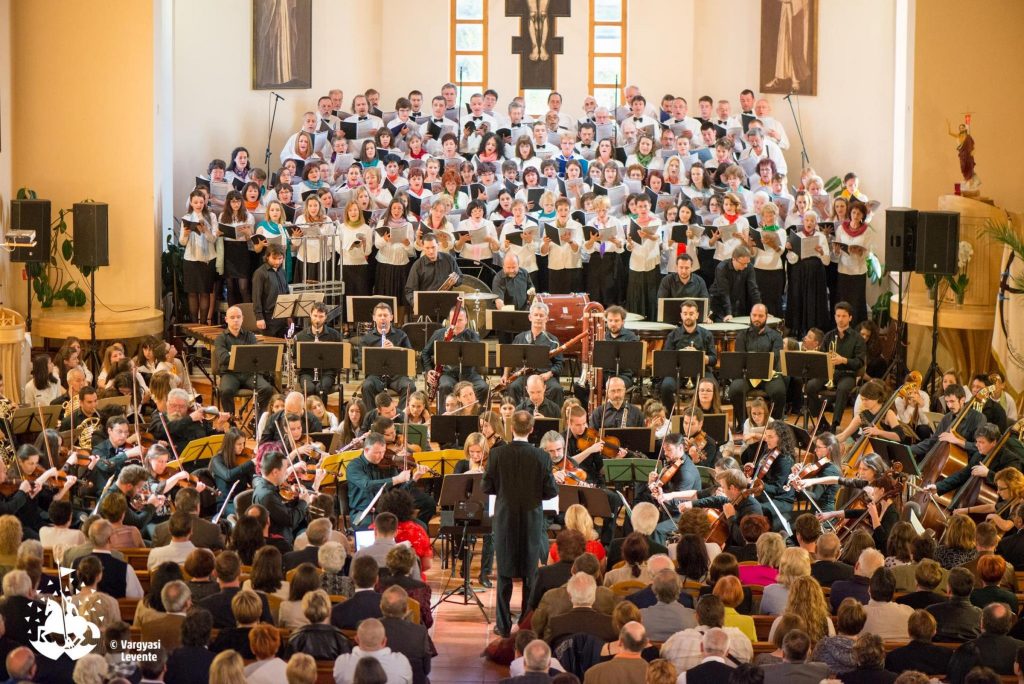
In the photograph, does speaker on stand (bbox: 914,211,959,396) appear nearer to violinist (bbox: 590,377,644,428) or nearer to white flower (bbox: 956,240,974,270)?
white flower (bbox: 956,240,974,270)

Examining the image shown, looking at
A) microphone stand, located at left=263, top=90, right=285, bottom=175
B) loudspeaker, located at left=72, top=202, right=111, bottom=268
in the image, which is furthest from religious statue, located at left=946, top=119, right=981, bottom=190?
microphone stand, located at left=263, top=90, right=285, bottom=175

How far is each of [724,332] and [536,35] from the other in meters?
7.60

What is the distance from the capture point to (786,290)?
1561 cm

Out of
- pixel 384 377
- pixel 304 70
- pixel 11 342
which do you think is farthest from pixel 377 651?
pixel 304 70

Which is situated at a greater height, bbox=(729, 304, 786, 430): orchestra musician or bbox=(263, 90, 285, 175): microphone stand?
bbox=(263, 90, 285, 175): microphone stand

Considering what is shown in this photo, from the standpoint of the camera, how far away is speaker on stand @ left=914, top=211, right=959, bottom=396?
13.0m

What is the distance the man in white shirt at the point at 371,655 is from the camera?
6.30m

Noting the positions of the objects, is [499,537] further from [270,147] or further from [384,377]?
[270,147]

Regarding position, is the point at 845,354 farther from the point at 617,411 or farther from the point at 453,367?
the point at 453,367

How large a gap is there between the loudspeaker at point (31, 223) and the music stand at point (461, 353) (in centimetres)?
413

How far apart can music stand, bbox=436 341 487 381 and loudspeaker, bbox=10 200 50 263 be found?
413 centimetres

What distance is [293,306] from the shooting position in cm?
1371

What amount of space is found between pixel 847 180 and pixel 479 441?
8269 mm

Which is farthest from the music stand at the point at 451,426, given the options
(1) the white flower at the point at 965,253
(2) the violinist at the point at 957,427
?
(1) the white flower at the point at 965,253
